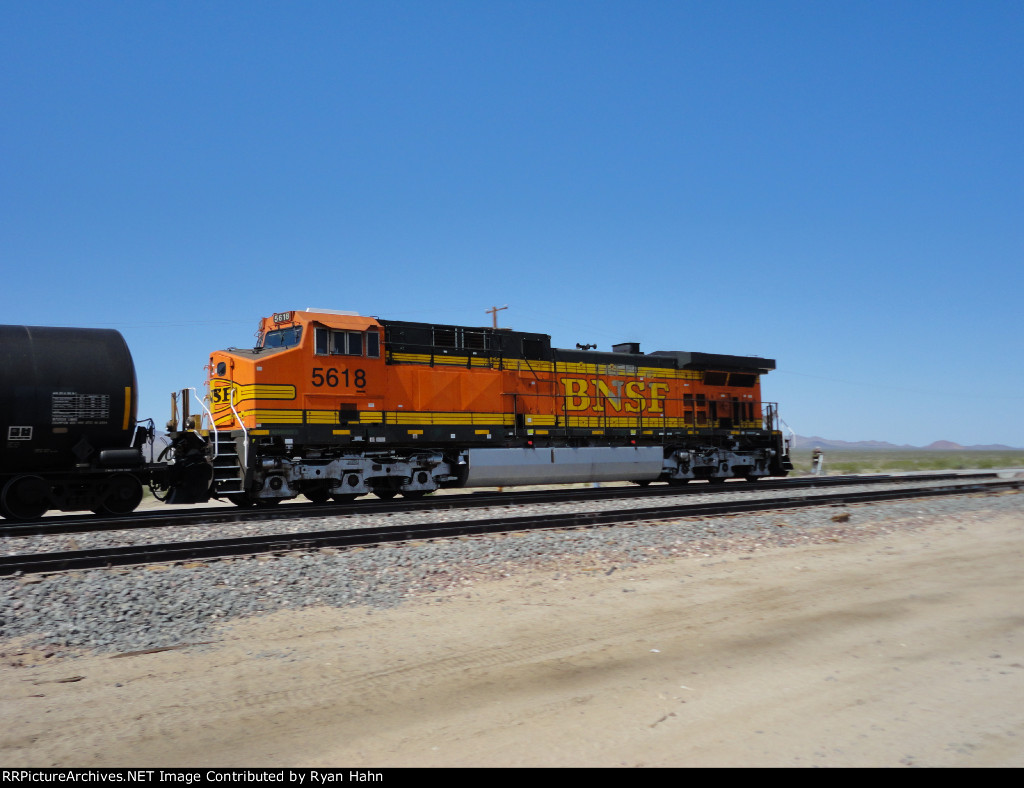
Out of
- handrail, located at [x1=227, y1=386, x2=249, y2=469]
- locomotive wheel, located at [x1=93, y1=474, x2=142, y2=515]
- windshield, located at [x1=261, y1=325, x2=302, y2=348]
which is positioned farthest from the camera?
windshield, located at [x1=261, y1=325, x2=302, y2=348]

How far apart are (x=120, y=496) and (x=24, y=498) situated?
1522 millimetres

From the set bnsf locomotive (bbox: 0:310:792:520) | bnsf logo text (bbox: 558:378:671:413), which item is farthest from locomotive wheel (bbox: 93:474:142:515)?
bnsf logo text (bbox: 558:378:671:413)

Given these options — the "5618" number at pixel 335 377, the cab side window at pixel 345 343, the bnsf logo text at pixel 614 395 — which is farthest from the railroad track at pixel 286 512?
the cab side window at pixel 345 343

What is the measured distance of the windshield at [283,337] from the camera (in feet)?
50.7

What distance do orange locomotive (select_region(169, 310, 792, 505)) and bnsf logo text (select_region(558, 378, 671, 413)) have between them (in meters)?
0.04

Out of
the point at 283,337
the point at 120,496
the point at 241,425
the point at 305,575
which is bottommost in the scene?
the point at 305,575

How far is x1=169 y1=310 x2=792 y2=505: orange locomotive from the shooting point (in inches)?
589

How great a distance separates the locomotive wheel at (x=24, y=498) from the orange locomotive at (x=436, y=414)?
6.93 feet

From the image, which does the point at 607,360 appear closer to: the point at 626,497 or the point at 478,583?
the point at 626,497

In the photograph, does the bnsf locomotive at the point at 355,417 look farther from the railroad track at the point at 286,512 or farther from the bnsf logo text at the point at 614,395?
the railroad track at the point at 286,512

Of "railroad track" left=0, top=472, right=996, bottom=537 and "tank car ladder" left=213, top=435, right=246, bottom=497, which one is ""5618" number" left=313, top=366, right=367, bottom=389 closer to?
"tank car ladder" left=213, top=435, right=246, bottom=497

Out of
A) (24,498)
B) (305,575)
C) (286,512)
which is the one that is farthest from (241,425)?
(305,575)

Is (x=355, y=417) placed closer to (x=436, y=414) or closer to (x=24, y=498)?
(x=436, y=414)

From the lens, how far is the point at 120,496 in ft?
45.5
